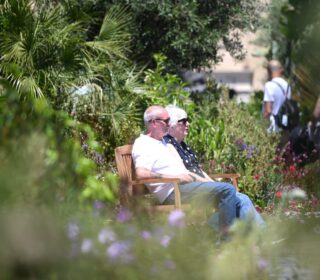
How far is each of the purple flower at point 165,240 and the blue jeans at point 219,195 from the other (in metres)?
3.47

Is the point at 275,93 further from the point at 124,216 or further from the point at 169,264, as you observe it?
the point at 169,264

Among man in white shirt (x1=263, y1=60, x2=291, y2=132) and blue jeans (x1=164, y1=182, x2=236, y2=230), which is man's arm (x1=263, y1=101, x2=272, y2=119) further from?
blue jeans (x1=164, y1=182, x2=236, y2=230)

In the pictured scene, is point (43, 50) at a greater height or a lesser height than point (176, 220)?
greater

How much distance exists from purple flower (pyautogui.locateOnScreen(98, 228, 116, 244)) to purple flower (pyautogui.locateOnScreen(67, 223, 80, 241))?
0.10 m

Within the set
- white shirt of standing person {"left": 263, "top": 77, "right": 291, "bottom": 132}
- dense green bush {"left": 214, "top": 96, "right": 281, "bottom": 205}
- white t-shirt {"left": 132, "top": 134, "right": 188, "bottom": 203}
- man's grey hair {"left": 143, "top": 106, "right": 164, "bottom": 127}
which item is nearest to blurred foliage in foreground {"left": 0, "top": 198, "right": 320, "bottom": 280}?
white t-shirt {"left": 132, "top": 134, "right": 188, "bottom": 203}

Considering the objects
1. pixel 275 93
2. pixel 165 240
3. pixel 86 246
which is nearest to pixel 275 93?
pixel 275 93

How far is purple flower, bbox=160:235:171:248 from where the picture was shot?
15.8 feet

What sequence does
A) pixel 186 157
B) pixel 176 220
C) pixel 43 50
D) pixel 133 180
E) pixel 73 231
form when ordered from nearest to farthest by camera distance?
pixel 73 231
pixel 176 220
pixel 133 180
pixel 186 157
pixel 43 50

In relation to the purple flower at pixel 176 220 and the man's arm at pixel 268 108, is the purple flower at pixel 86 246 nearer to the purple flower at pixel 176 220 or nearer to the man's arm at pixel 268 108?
the purple flower at pixel 176 220

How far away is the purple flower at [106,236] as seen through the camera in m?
4.58

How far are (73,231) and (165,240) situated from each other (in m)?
0.46

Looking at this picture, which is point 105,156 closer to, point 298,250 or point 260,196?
point 260,196

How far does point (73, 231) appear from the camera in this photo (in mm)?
4594

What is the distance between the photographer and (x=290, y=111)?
1437cm
